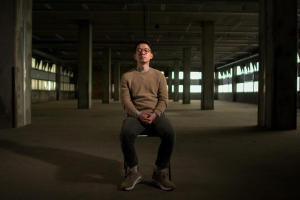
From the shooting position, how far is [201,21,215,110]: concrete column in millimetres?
17469

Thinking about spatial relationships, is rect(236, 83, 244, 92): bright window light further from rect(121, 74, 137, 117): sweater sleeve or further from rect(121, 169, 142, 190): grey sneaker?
rect(121, 169, 142, 190): grey sneaker

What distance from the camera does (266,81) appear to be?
8.12 meters

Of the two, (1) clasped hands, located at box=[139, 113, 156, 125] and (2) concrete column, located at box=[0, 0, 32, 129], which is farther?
(2) concrete column, located at box=[0, 0, 32, 129]

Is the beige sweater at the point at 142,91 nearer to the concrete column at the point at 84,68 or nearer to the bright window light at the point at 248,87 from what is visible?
the concrete column at the point at 84,68

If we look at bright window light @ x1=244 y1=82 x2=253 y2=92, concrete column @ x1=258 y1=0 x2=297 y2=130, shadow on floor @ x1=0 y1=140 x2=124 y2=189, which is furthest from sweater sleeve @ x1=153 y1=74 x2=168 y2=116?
bright window light @ x1=244 y1=82 x2=253 y2=92

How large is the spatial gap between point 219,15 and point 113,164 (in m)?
14.2

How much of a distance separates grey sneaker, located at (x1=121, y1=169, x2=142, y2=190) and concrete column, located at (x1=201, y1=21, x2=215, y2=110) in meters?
14.9

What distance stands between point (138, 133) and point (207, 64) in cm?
1506

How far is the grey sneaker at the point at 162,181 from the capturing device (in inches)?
116

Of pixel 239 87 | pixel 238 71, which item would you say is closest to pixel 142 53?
pixel 239 87

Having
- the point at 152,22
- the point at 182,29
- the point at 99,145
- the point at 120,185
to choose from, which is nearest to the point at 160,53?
the point at 182,29

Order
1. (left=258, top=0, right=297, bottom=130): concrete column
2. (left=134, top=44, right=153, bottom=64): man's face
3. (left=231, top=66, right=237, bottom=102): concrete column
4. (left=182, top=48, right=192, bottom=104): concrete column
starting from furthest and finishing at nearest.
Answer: (left=231, top=66, right=237, bottom=102): concrete column
(left=182, top=48, right=192, bottom=104): concrete column
(left=258, top=0, right=297, bottom=130): concrete column
(left=134, top=44, right=153, bottom=64): man's face

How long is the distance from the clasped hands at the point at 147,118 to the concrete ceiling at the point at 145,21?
9704 mm

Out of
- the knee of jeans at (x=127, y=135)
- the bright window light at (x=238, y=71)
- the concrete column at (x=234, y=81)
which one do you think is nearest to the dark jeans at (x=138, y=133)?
the knee of jeans at (x=127, y=135)
